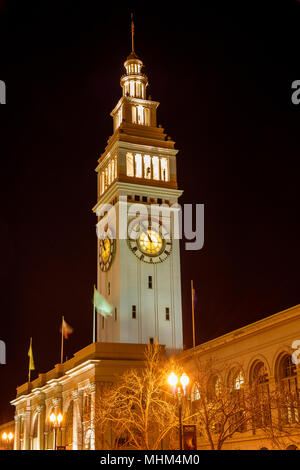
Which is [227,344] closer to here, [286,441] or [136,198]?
[286,441]

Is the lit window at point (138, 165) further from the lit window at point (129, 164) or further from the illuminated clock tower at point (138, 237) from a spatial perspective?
the lit window at point (129, 164)

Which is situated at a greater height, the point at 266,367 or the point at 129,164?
the point at 129,164

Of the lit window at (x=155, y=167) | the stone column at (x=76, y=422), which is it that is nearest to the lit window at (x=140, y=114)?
the lit window at (x=155, y=167)

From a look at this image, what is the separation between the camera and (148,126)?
82.6 meters

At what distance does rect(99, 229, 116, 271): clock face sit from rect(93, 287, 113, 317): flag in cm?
485

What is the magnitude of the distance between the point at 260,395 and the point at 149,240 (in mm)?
32229

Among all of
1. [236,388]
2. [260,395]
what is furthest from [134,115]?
[260,395]

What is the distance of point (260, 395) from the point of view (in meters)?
45.7

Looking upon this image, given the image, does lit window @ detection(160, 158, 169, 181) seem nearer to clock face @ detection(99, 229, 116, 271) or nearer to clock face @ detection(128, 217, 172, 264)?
clock face @ detection(128, 217, 172, 264)

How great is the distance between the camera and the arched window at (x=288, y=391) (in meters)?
43.5

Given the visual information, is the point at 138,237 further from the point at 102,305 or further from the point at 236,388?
the point at 236,388

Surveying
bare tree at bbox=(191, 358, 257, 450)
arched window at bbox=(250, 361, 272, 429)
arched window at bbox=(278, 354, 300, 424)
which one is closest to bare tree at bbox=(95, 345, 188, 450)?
bare tree at bbox=(191, 358, 257, 450)
